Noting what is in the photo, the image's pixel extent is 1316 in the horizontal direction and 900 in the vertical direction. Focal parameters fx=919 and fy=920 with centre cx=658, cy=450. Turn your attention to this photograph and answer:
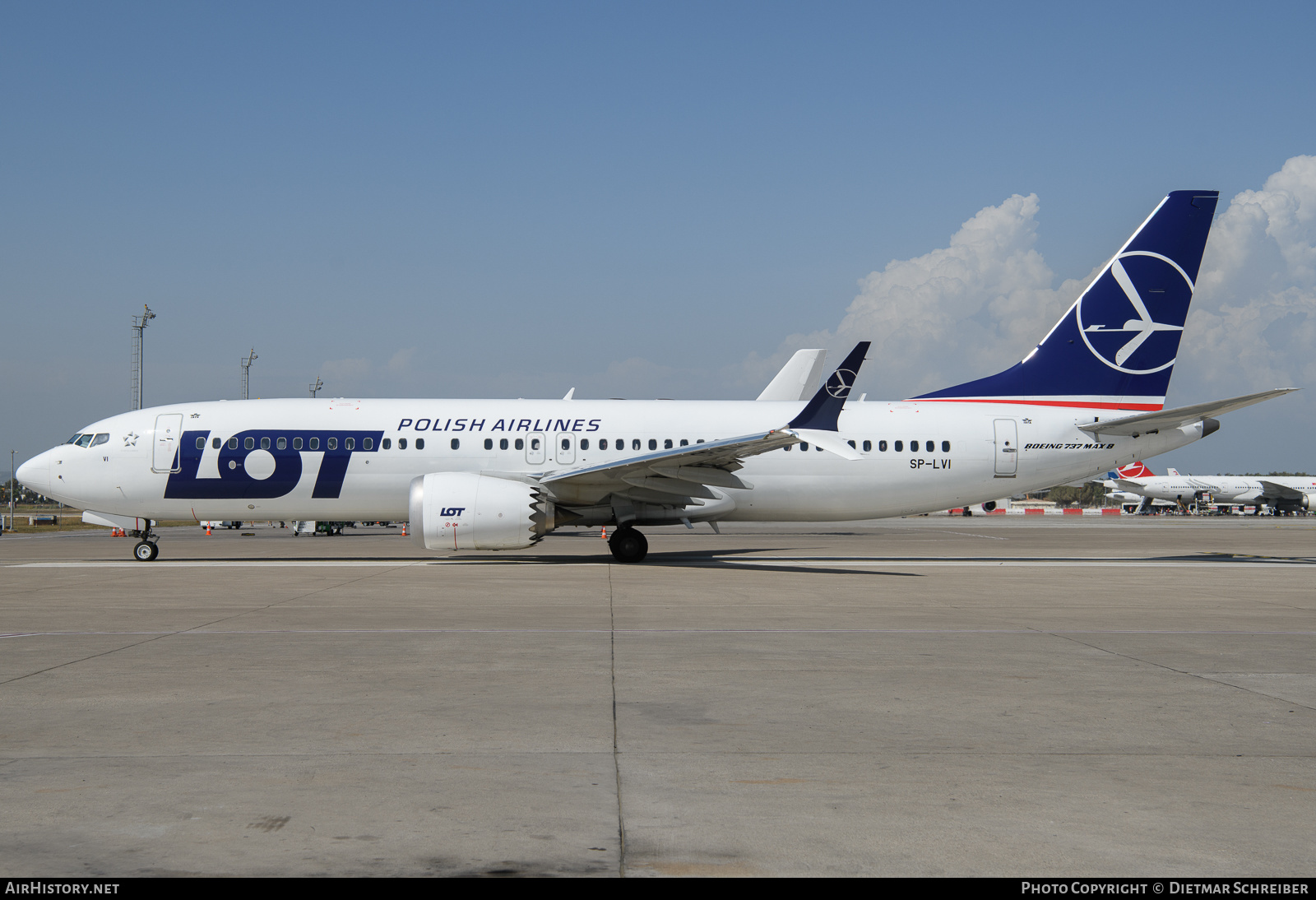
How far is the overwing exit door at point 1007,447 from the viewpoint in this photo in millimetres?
22031

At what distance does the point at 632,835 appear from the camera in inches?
153

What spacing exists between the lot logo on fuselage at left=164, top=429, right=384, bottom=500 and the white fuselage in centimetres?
3

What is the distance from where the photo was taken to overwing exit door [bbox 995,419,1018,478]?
72.3ft

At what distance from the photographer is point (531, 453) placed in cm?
2098

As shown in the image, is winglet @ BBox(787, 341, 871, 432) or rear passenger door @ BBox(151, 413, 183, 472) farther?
rear passenger door @ BBox(151, 413, 183, 472)

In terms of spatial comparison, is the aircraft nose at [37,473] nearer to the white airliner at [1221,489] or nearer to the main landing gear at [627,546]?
the main landing gear at [627,546]

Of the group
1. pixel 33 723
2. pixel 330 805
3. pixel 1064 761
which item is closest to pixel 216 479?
pixel 33 723

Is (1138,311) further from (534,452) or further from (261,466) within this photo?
(261,466)

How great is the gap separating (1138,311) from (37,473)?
2599 centimetres

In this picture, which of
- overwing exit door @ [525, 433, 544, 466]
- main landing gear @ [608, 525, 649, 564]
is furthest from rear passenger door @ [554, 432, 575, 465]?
main landing gear @ [608, 525, 649, 564]

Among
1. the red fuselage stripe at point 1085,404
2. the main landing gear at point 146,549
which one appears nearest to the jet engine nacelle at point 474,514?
the main landing gear at point 146,549

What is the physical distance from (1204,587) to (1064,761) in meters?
13.1

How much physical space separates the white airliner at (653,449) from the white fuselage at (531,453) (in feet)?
0.13

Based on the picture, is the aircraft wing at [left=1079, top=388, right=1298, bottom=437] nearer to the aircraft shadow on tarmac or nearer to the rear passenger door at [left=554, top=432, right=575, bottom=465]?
the aircraft shadow on tarmac
